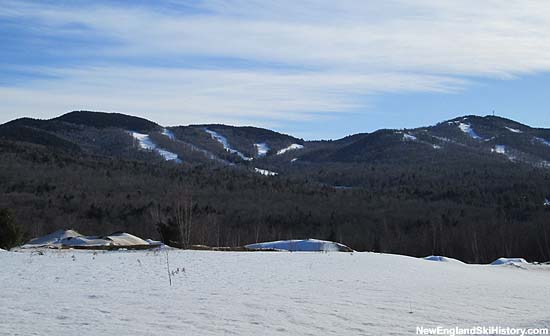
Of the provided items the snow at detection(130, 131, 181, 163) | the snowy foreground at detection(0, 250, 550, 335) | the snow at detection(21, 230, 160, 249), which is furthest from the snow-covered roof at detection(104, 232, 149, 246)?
the snow at detection(130, 131, 181, 163)

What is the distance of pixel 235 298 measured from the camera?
46.7 feet

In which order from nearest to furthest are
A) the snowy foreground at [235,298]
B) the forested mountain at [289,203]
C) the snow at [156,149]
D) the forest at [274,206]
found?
1. the snowy foreground at [235,298]
2. the forest at [274,206]
3. the forested mountain at [289,203]
4. the snow at [156,149]

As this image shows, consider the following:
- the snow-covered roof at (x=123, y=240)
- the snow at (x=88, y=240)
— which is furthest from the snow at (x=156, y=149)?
the snow-covered roof at (x=123, y=240)

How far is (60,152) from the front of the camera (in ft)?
393

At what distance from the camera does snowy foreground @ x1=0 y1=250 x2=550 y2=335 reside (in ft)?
35.9

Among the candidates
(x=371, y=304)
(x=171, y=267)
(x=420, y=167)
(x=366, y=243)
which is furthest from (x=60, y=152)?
(x=371, y=304)

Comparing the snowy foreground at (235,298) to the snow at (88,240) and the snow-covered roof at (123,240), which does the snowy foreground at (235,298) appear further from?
the snow-covered roof at (123,240)

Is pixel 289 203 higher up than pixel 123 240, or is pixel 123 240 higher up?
pixel 289 203

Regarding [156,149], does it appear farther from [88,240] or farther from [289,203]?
[88,240]

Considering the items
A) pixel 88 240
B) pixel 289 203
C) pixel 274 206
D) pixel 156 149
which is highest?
pixel 156 149

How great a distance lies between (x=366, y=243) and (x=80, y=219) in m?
36.0

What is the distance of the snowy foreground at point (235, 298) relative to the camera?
1094 cm

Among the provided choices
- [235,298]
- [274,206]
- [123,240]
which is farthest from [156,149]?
[235,298]

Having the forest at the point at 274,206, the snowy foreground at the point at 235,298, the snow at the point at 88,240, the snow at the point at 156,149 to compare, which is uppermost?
the snow at the point at 156,149
